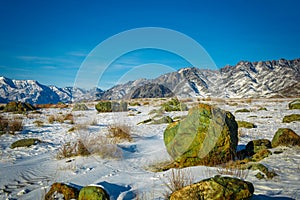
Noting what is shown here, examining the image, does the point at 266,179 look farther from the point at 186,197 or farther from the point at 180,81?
the point at 180,81

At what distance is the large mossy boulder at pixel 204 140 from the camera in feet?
18.0

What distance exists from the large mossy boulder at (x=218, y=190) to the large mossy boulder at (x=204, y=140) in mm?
2272

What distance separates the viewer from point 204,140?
5.52 m

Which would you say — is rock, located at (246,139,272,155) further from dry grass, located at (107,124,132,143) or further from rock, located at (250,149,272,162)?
dry grass, located at (107,124,132,143)

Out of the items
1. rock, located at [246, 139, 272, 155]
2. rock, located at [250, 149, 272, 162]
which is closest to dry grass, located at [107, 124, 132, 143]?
rock, located at [246, 139, 272, 155]

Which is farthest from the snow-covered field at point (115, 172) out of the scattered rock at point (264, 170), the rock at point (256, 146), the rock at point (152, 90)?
the rock at point (152, 90)

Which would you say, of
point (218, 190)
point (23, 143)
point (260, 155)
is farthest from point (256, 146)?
point (23, 143)

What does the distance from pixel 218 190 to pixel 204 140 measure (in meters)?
2.55

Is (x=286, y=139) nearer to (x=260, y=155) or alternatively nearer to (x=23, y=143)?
(x=260, y=155)

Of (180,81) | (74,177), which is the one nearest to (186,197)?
(74,177)

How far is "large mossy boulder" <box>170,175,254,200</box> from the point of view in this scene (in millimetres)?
2998

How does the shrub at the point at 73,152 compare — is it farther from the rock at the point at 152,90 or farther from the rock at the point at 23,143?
the rock at the point at 152,90

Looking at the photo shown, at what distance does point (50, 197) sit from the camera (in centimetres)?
364

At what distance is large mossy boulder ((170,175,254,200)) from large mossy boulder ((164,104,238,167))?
227 centimetres
